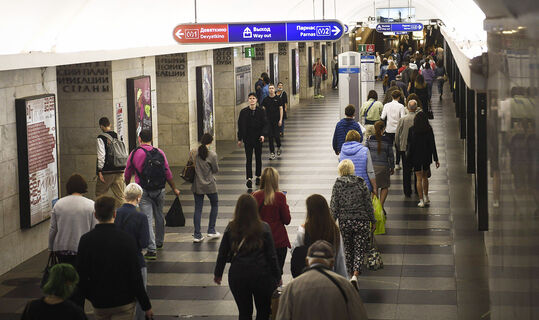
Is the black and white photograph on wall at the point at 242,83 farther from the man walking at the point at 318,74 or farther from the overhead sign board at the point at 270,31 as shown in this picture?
the man walking at the point at 318,74

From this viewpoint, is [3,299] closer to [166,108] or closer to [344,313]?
[344,313]

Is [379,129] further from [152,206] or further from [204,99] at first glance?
[204,99]

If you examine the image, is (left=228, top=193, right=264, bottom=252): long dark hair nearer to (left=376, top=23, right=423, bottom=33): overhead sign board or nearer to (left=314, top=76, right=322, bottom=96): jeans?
(left=376, top=23, right=423, bottom=33): overhead sign board

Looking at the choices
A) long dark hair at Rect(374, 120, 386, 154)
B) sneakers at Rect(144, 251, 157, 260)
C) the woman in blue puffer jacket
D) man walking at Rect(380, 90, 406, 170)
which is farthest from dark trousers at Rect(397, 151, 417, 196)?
sneakers at Rect(144, 251, 157, 260)

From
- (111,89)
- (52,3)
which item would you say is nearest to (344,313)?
(52,3)

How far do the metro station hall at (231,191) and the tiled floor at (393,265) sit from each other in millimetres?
38

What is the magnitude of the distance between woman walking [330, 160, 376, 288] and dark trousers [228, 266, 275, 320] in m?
2.28

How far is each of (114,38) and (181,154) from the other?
18.5 ft

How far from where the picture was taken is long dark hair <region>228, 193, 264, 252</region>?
6406 mm

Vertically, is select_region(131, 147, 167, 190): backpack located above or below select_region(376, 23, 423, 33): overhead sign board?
below

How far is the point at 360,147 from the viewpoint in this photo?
33.7 ft

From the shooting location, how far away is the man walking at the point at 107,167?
11.8 m

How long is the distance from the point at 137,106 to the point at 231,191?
2.30 metres

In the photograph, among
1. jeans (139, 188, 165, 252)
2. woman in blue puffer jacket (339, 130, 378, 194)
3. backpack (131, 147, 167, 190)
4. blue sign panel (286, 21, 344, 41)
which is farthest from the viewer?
blue sign panel (286, 21, 344, 41)
